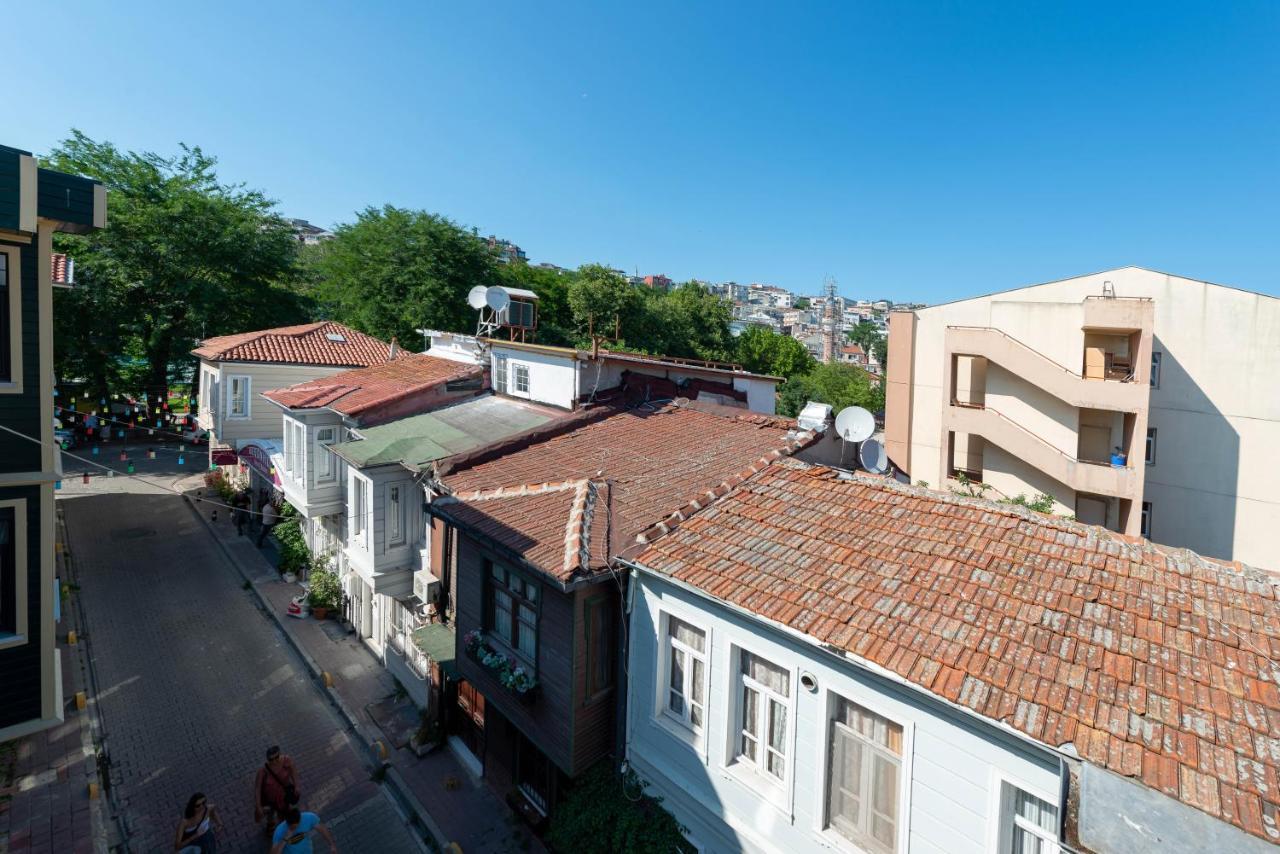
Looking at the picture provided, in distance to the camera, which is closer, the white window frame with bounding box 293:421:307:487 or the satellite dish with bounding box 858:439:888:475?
the satellite dish with bounding box 858:439:888:475

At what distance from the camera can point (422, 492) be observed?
47.4 feet

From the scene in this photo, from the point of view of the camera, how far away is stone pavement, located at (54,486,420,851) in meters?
11.1

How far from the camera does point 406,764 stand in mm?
12375

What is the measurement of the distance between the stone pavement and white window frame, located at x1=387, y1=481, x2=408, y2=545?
4.12 m

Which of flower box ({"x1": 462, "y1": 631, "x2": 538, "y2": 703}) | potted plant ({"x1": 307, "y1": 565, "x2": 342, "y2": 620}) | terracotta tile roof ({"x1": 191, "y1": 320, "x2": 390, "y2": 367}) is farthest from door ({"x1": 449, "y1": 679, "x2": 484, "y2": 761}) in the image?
terracotta tile roof ({"x1": 191, "y1": 320, "x2": 390, "y2": 367})

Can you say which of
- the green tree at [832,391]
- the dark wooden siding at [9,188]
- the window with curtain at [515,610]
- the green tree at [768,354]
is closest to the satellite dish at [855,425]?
the window with curtain at [515,610]

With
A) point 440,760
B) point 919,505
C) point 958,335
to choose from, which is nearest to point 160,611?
point 440,760

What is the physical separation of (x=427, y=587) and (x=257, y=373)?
1615 cm

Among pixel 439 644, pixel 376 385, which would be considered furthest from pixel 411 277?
pixel 439 644

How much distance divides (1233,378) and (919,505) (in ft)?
65.9

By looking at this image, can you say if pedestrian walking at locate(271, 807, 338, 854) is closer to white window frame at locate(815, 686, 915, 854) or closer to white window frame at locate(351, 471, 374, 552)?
white window frame at locate(351, 471, 374, 552)

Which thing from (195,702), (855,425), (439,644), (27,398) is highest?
(27,398)

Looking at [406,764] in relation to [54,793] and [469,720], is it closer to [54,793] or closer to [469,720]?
[469,720]

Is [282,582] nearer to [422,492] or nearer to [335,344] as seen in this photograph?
[422,492]
